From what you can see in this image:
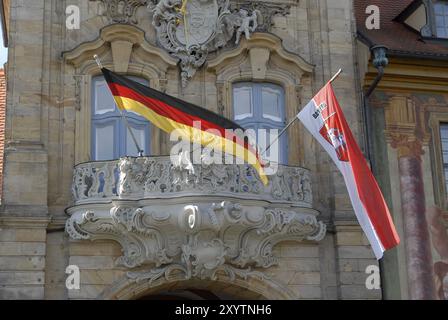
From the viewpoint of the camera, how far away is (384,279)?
16531mm

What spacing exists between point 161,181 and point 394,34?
644 cm

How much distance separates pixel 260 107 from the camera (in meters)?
16.7

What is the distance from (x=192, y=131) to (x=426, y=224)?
16.5 feet

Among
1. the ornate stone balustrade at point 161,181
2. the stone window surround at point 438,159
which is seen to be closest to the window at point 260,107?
the ornate stone balustrade at point 161,181

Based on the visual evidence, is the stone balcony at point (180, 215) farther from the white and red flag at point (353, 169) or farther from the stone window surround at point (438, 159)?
the stone window surround at point (438, 159)

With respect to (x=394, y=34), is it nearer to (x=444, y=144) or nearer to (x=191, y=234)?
(x=444, y=144)

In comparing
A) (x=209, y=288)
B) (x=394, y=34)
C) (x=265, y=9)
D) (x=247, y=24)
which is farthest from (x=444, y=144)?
(x=209, y=288)

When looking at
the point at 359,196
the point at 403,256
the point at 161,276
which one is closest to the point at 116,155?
the point at 161,276

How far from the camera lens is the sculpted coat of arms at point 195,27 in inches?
653

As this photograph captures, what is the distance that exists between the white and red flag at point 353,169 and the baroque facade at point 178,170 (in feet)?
3.98

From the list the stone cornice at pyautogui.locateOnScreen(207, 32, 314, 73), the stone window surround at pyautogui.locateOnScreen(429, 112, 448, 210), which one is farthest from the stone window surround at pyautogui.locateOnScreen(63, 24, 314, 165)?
the stone window surround at pyautogui.locateOnScreen(429, 112, 448, 210)

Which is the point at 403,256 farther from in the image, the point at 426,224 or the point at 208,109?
the point at 208,109

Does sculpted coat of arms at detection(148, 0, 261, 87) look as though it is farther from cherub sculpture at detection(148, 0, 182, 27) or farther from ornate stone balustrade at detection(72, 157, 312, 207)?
ornate stone balustrade at detection(72, 157, 312, 207)
